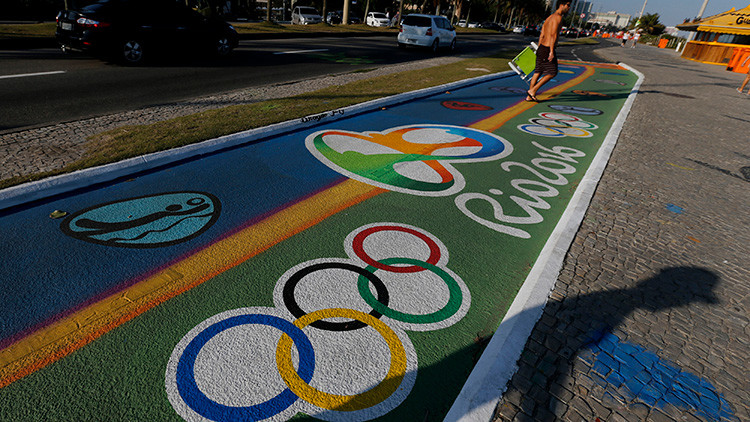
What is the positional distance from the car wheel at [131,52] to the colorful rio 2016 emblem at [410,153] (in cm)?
778

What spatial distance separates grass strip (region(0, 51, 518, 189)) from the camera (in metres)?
4.32

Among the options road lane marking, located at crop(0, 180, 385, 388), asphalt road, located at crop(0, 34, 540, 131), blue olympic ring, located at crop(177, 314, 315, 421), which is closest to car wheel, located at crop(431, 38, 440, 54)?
asphalt road, located at crop(0, 34, 540, 131)

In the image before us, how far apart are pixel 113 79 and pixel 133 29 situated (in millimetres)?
2352

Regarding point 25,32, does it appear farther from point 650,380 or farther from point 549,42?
point 650,380

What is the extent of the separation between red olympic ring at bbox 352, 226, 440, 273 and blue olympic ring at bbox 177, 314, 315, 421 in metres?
0.85

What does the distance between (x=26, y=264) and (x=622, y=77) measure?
61.1 feet

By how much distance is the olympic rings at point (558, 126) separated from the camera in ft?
22.9

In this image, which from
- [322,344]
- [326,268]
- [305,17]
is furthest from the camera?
[305,17]

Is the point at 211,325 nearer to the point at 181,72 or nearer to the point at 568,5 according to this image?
the point at 568,5

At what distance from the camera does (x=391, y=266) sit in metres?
→ 2.86

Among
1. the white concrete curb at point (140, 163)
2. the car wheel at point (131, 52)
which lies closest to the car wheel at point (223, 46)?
the car wheel at point (131, 52)

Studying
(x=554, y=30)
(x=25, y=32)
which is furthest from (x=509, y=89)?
(x=25, y=32)

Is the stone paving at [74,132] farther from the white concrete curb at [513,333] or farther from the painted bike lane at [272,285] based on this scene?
the white concrete curb at [513,333]

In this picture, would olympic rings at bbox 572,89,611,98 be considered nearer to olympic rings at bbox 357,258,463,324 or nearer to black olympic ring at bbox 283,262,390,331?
olympic rings at bbox 357,258,463,324
